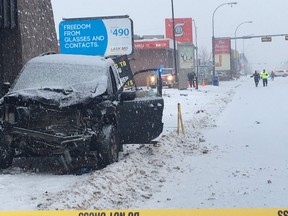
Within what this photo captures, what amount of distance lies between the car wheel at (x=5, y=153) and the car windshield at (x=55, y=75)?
1095 millimetres

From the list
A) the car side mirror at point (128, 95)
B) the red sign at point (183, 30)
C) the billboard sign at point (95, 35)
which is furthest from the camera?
the red sign at point (183, 30)

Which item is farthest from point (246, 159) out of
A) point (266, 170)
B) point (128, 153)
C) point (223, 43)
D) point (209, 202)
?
point (223, 43)

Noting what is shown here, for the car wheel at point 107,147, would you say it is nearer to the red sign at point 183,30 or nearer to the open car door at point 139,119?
the open car door at point 139,119

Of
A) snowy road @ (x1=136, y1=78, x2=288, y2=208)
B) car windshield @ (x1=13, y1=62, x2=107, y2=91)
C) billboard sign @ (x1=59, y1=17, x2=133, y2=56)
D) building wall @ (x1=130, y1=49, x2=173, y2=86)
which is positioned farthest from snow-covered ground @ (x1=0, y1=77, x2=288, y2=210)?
building wall @ (x1=130, y1=49, x2=173, y2=86)

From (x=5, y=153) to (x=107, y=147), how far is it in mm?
1553

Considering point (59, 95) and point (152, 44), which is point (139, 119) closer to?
point (59, 95)

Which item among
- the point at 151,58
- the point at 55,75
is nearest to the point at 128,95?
the point at 55,75

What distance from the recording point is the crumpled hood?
26.1ft

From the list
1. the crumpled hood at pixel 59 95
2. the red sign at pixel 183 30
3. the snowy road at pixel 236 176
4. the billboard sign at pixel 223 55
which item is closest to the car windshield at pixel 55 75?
the crumpled hood at pixel 59 95

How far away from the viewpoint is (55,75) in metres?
9.23

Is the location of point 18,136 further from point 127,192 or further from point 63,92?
point 127,192

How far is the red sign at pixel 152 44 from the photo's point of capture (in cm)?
5903

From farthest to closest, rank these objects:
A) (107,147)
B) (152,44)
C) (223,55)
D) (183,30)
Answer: (183,30) < (223,55) < (152,44) < (107,147)

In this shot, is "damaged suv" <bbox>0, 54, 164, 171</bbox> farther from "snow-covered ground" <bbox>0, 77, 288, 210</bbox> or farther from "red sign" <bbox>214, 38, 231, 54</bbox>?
"red sign" <bbox>214, 38, 231, 54</bbox>
